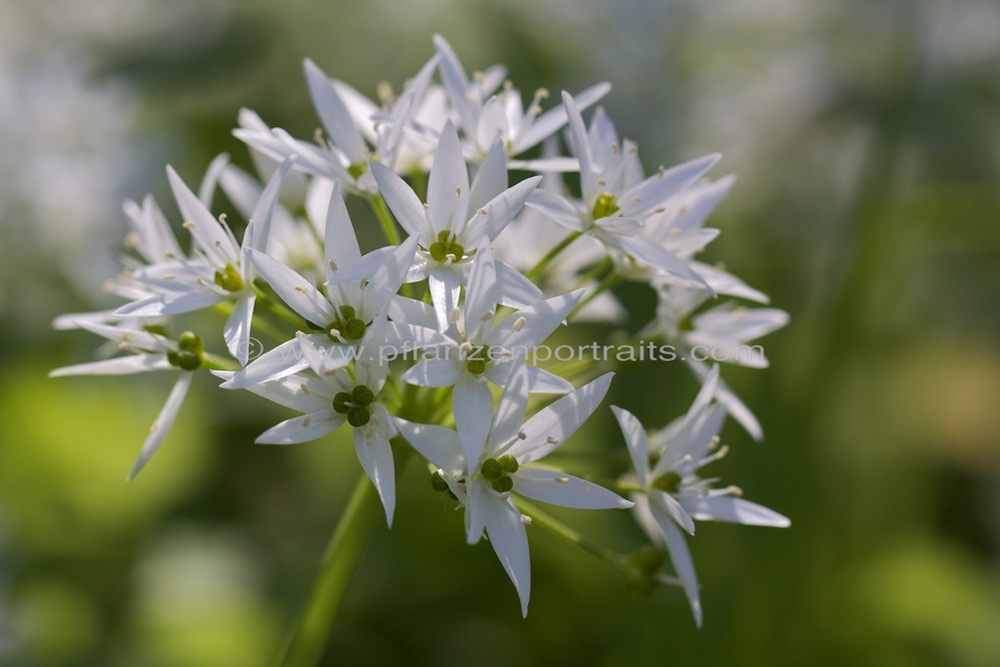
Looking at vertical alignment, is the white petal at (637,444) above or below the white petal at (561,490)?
above

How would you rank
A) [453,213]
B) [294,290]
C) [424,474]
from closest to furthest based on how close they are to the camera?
[294,290] < [453,213] < [424,474]

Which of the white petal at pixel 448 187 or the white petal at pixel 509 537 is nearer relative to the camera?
the white petal at pixel 509 537

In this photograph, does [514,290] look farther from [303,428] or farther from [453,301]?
[303,428]

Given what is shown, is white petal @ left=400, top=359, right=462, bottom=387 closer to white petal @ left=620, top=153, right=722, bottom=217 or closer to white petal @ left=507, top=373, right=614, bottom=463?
white petal @ left=507, top=373, right=614, bottom=463

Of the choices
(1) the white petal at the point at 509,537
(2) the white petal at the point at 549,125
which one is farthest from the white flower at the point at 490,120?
(1) the white petal at the point at 509,537

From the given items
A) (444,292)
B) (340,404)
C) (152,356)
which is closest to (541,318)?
(444,292)

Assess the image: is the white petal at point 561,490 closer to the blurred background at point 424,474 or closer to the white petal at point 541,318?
the white petal at point 541,318

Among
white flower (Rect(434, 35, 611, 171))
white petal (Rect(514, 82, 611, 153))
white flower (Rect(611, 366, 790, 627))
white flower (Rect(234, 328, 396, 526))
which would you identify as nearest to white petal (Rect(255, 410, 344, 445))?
white flower (Rect(234, 328, 396, 526))
